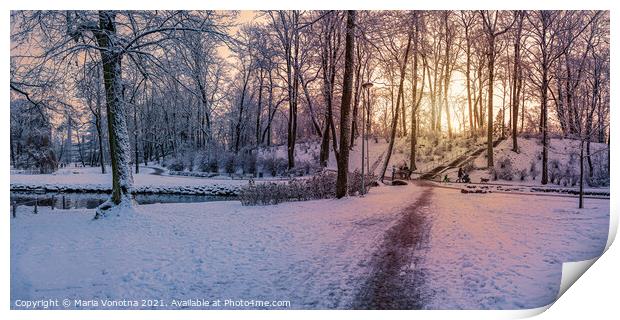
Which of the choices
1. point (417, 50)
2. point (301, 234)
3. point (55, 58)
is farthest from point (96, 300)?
point (417, 50)

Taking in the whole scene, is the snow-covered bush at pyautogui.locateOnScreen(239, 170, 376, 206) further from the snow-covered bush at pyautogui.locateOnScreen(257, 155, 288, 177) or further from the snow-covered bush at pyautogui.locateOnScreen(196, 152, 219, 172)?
the snow-covered bush at pyautogui.locateOnScreen(196, 152, 219, 172)

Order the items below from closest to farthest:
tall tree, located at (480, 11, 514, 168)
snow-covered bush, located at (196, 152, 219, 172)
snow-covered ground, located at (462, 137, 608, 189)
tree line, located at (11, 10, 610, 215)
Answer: tall tree, located at (480, 11, 514, 168) → tree line, located at (11, 10, 610, 215) → snow-covered ground, located at (462, 137, 608, 189) → snow-covered bush, located at (196, 152, 219, 172)

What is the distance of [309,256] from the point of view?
455cm

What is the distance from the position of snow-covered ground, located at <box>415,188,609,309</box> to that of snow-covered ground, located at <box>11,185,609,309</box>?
0.04 ft

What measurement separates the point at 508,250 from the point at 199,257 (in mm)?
3459

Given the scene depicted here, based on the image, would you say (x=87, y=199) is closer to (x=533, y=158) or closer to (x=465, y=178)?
(x=465, y=178)

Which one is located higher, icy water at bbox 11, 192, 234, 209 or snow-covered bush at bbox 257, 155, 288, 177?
snow-covered bush at bbox 257, 155, 288, 177

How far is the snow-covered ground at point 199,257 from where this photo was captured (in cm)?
408

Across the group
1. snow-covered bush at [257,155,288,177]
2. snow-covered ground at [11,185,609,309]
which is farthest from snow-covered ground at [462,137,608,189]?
snow-covered bush at [257,155,288,177]

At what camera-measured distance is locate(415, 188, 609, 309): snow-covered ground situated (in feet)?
12.7

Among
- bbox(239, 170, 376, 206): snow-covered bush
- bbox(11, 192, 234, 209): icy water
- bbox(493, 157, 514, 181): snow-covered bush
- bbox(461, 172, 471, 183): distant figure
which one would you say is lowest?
bbox(11, 192, 234, 209): icy water

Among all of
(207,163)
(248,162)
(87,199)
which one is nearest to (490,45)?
(248,162)

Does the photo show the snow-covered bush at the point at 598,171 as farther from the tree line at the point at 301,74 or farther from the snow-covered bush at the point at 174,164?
Result: the snow-covered bush at the point at 174,164

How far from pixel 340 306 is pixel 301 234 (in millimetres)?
1630
